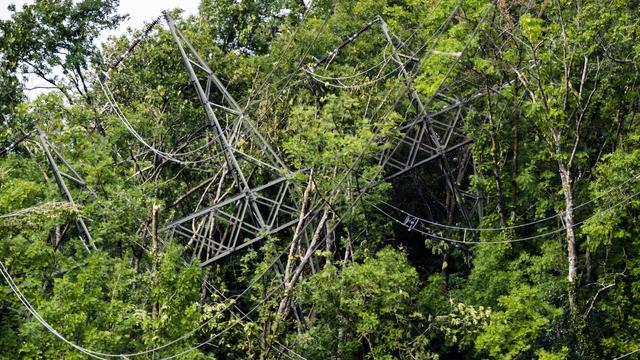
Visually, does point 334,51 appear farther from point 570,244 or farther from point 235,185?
point 570,244

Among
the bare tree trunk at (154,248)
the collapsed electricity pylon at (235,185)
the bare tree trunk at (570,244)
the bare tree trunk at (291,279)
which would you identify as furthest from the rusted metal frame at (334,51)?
the bare tree trunk at (154,248)

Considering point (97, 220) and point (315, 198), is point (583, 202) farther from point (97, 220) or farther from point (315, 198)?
point (97, 220)

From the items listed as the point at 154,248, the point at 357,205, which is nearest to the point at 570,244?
the point at 357,205

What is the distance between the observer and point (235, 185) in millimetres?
25953

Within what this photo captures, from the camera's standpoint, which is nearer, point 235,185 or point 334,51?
point 334,51

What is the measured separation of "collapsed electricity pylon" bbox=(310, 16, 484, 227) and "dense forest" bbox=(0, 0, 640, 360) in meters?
0.10

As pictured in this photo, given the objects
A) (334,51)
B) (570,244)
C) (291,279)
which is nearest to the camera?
(291,279)

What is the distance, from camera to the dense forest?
20641 mm

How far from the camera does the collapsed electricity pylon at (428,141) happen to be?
24219 millimetres

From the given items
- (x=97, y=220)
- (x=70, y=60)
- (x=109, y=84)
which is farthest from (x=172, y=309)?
(x=70, y=60)

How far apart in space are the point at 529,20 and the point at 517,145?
4.03 m

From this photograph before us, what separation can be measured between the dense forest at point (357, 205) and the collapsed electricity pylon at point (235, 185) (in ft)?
0.34

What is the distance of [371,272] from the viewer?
21.2 m

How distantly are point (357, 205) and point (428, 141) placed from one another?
4160 mm
